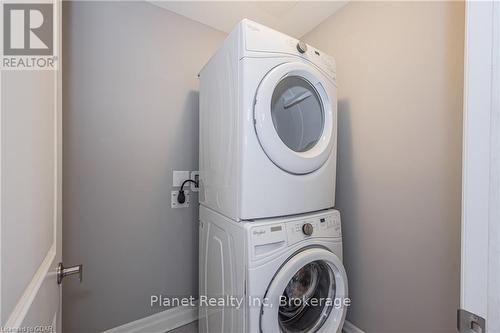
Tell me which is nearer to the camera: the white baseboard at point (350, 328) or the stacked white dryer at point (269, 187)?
the stacked white dryer at point (269, 187)

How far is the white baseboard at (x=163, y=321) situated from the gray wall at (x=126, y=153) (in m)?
0.04

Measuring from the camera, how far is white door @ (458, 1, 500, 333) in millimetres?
422

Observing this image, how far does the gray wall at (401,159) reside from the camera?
3.44ft

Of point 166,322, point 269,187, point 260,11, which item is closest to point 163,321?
point 166,322

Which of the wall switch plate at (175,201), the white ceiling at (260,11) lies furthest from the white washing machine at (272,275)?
the white ceiling at (260,11)

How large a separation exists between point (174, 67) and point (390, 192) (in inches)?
63.6

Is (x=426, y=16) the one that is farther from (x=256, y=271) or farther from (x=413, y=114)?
(x=256, y=271)

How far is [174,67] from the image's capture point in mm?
1606

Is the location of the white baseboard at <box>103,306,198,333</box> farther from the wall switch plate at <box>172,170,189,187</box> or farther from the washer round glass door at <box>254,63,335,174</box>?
the washer round glass door at <box>254,63,335,174</box>

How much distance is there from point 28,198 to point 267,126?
798 mm

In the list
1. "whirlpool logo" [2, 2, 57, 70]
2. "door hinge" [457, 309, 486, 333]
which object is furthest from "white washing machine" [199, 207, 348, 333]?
"whirlpool logo" [2, 2, 57, 70]

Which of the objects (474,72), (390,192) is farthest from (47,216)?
(390,192)

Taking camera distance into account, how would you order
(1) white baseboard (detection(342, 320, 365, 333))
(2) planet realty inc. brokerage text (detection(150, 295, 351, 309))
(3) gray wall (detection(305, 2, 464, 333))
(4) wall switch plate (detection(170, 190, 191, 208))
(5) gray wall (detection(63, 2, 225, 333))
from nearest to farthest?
(2) planet realty inc. brokerage text (detection(150, 295, 351, 309)) → (3) gray wall (detection(305, 2, 464, 333)) → (5) gray wall (detection(63, 2, 225, 333)) → (1) white baseboard (detection(342, 320, 365, 333)) → (4) wall switch plate (detection(170, 190, 191, 208))

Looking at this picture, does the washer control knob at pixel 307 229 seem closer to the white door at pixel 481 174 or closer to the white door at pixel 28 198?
the white door at pixel 481 174
